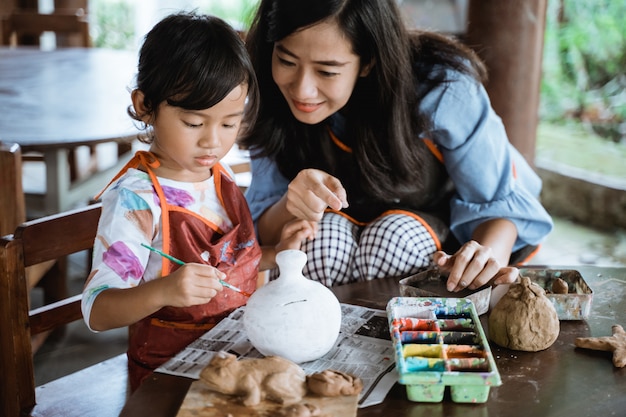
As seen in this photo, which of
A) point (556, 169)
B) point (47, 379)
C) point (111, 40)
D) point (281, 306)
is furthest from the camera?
point (111, 40)

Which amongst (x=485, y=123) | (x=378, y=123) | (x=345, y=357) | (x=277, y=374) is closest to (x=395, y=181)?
(x=378, y=123)

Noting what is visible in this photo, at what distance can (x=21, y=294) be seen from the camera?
138 cm

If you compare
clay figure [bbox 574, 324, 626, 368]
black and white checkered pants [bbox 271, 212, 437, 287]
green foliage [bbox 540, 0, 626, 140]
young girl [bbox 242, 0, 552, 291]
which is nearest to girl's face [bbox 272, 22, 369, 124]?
young girl [bbox 242, 0, 552, 291]

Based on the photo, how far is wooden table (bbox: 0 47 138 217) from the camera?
2617mm

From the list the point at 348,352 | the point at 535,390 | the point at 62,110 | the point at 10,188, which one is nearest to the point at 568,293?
the point at 535,390

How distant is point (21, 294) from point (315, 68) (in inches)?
33.4

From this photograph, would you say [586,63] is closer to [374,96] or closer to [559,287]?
[374,96]

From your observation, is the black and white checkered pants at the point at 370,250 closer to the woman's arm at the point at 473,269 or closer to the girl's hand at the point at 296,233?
the girl's hand at the point at 296,233

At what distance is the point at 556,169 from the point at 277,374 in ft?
11.7

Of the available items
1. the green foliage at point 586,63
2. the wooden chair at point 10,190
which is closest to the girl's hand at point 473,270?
the wooden chair at point 10,190

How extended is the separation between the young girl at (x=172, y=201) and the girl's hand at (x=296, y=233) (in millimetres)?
124

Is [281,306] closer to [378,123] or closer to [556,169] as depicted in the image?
[378,123]

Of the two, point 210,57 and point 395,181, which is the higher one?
point 210,57

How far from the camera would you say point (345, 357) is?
4.10 ft
